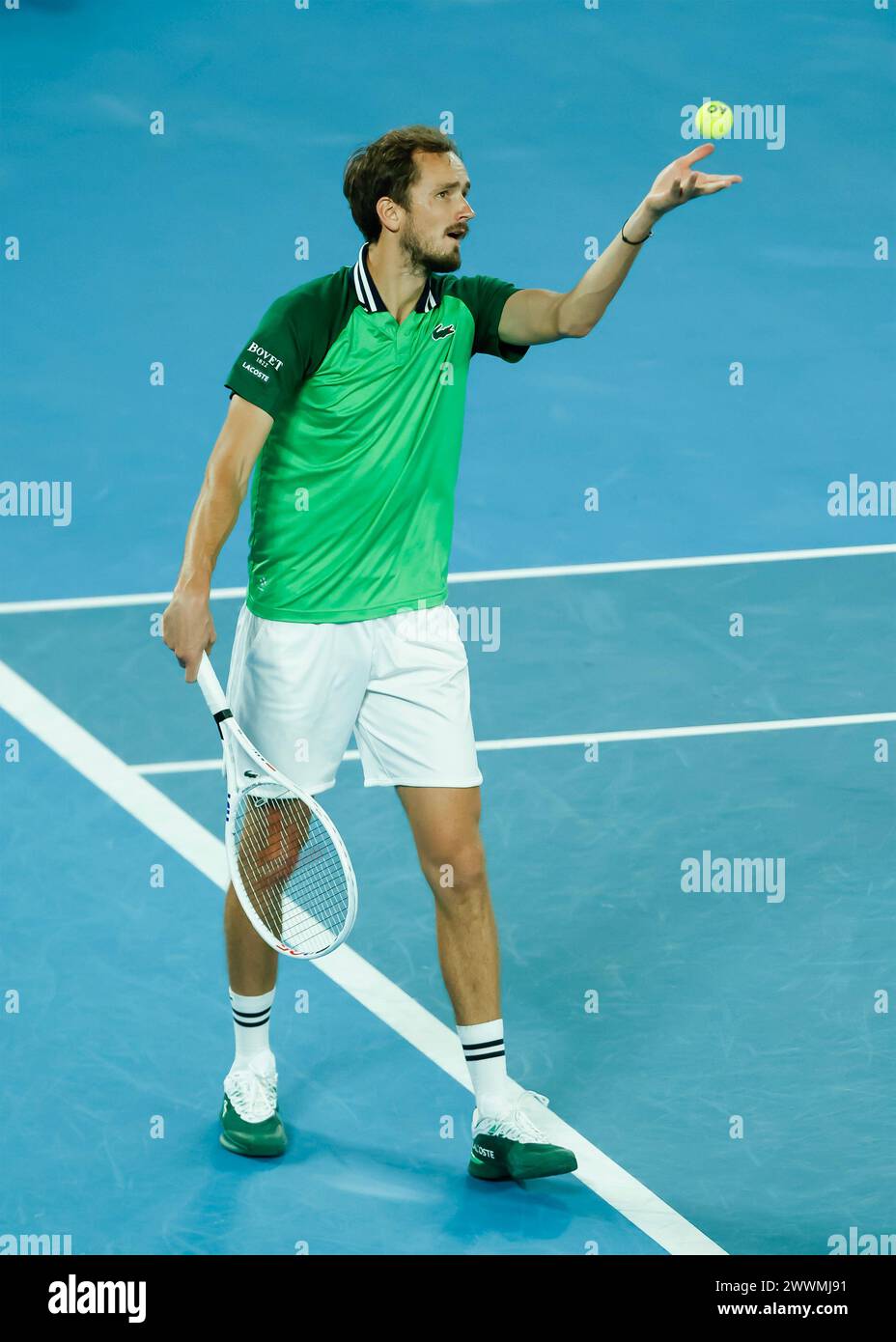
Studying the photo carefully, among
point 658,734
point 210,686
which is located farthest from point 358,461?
point 658,734

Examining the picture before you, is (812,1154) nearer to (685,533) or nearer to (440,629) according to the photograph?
(440,629)

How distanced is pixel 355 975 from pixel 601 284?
89.1 inches

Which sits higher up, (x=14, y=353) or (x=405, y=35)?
(x=405, y=35)

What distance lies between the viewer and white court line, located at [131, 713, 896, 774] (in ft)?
25.6

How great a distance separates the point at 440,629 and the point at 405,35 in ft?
31.3

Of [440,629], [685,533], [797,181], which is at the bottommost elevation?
[440,629]

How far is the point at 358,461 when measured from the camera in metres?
5.44

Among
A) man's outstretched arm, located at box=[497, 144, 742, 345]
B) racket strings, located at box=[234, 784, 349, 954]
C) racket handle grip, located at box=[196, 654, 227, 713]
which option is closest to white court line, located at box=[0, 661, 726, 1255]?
racket strings, located at box=[234, 784, 349, 954]

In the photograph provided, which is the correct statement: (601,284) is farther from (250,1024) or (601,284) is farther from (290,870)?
(250,1024)

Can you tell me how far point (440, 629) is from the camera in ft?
18.3

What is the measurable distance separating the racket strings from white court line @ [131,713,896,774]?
2159mm

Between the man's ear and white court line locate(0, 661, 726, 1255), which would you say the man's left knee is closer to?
white court line locate(0, 661, 726, 1255)
